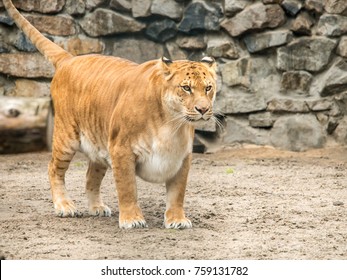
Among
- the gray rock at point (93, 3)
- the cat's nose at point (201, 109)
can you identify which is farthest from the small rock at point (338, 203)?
the gray rock at point (93, 3)

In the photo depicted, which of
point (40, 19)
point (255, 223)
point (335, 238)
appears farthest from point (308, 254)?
point (40, 19)

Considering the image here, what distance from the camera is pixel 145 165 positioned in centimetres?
591

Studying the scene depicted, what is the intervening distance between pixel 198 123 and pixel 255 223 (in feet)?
3.23

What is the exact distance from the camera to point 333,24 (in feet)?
30.8

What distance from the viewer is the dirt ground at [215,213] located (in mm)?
5406

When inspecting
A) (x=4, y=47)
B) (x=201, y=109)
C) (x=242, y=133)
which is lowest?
(x=242, y=133)

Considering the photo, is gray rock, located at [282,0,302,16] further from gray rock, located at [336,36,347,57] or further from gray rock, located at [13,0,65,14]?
gray rock, located at [13,0,65,14]

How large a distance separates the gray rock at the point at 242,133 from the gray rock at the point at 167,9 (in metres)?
1.24

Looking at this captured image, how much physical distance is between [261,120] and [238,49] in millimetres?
803

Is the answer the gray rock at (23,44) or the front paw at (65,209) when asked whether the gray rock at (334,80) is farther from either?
the front paw at (65,209)

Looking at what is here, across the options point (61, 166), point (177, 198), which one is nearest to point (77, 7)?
point (61, 166)

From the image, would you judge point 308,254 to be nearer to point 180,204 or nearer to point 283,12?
point 180,204

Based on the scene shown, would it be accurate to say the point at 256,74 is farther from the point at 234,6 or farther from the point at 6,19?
the point at 6,19

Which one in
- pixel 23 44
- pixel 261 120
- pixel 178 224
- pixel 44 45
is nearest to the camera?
pixel 178 224
